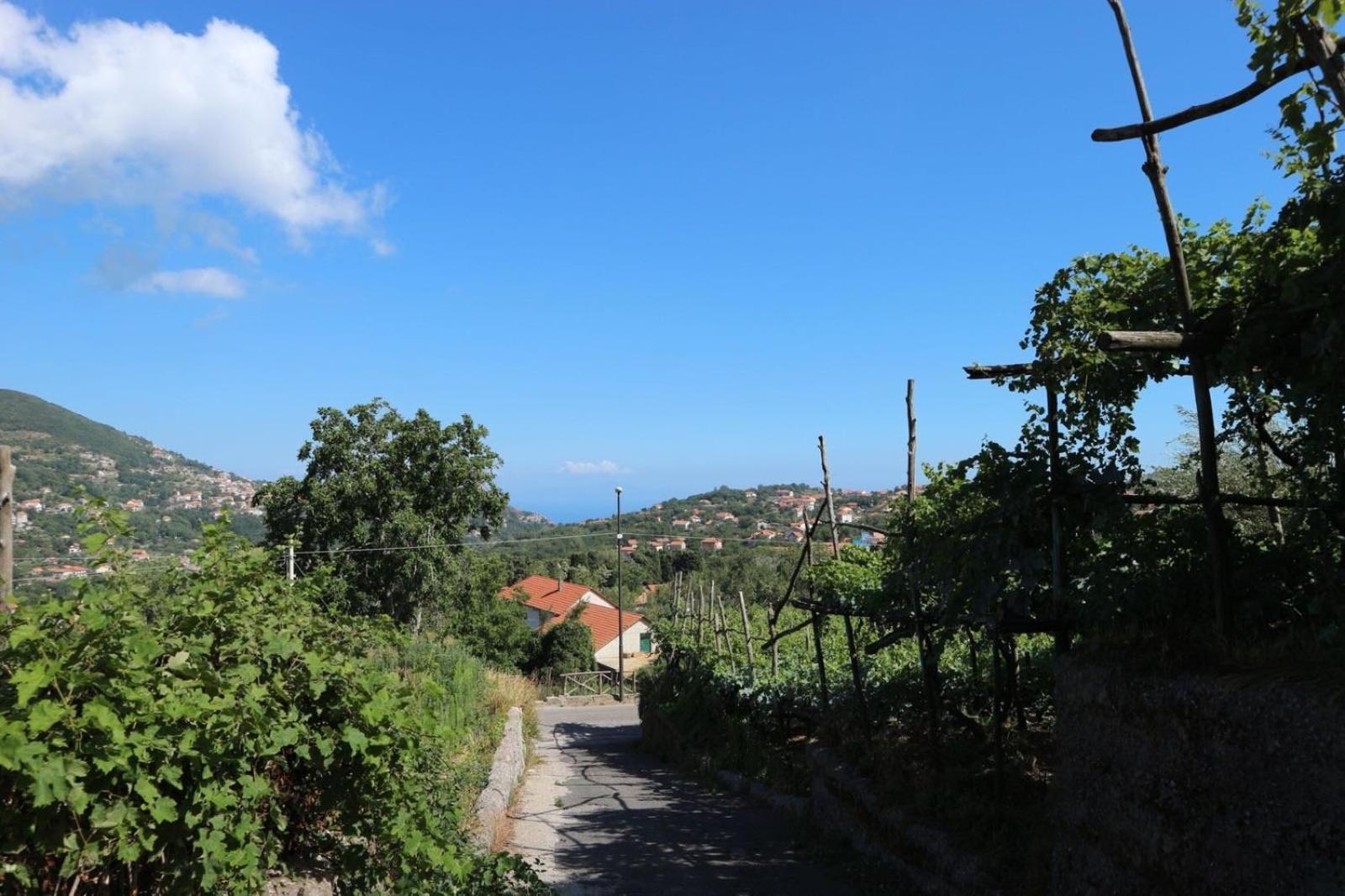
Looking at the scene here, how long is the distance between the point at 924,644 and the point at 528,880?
383cm

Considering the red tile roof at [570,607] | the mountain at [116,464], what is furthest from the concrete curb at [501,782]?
the red tile roof at [570,607]

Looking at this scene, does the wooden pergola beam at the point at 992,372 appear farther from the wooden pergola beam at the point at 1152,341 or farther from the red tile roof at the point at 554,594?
the red tile roof at the point at 554,594

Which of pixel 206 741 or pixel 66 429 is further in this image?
pixel 66 429

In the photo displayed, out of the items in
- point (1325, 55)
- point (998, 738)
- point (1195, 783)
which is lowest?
point (998, 738)

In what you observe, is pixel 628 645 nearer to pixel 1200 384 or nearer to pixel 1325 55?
pixel 1200 384

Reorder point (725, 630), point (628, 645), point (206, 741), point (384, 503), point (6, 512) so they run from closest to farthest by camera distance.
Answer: point (206, 741), point (6, 512), point (725, 630), point (384, 503), point (628, 645)

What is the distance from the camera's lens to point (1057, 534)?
541 cm

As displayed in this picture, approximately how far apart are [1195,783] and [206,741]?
409 centimetres

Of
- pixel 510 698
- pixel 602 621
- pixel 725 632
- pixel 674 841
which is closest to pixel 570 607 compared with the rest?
pixel 602 621

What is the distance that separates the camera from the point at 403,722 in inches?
155

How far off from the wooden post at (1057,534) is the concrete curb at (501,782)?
4517 millimetres

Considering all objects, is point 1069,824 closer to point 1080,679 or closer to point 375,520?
point 1080,679

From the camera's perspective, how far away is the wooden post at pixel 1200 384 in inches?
177

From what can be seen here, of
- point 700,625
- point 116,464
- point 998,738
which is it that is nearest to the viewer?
point 998,738
